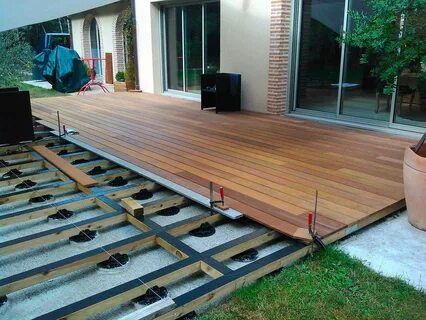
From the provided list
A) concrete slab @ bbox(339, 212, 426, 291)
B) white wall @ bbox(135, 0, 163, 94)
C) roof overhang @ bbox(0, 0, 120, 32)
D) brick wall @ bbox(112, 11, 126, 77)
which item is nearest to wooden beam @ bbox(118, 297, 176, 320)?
concrete slab @ bbox(339, 212, 426, 291)

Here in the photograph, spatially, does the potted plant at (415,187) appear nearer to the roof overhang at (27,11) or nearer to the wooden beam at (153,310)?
the wooden beam at (153,310)

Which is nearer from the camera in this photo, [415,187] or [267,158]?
[415,187]

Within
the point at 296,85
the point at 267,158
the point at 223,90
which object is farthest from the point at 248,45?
the point at 267,158

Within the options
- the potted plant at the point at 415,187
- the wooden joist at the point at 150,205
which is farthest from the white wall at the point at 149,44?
the potted plant at the point at 415,187

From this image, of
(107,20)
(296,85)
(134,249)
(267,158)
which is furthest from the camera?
(107,20)

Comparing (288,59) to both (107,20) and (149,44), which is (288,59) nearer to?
(149,44)

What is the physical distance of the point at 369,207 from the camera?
3.17 metres

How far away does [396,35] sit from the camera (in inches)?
Result: 139

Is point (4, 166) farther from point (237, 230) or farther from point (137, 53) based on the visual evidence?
point (137, 53)

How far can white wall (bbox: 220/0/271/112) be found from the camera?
7.20 meters

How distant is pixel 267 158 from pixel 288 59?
304cm

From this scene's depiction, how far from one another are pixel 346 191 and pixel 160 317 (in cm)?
212

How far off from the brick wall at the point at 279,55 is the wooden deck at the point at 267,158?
0.38 m

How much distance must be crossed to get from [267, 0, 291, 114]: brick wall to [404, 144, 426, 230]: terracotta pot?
13.8 feet
